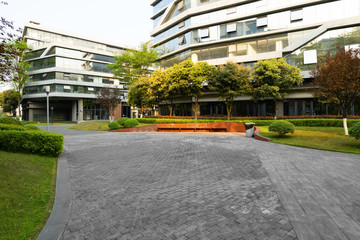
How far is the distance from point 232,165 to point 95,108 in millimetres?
51450

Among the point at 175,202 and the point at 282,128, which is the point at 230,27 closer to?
the point at 282,128

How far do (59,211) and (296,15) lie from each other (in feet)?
112

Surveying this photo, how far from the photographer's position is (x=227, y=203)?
159 inches

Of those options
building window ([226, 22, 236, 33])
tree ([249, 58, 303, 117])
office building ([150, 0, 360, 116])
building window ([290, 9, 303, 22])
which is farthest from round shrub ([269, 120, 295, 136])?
building window ([226, 22, 236, 33])

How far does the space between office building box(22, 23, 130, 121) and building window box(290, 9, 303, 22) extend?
37.3 m

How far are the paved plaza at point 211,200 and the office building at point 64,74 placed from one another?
4425cm

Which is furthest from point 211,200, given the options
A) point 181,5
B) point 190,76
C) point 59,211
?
point 181,5

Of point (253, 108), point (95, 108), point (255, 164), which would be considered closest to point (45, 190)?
point (255, 164)

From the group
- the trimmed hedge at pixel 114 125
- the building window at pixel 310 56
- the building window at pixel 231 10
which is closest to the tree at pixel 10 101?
the trimmed hedge at pixel 114 125

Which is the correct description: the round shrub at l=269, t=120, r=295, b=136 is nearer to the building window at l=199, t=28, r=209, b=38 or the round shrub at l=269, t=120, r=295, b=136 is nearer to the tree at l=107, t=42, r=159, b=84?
the building window at l=199, t=28, r=209, b=38

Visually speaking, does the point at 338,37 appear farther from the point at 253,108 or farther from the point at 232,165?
the point at 232,165

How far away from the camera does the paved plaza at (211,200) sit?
122 inches

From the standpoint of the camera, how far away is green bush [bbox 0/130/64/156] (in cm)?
823

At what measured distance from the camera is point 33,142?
823 cm
